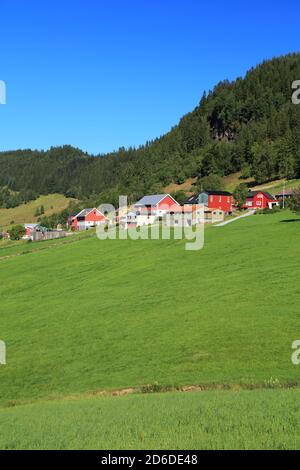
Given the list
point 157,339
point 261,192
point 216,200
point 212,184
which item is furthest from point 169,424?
point 212,184

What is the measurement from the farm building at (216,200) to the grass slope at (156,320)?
5910cm

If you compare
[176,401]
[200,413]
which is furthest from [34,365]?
[200,413]

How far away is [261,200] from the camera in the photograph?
112m

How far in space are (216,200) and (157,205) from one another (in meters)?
16.1

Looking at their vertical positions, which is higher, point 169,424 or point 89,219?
point 89,219

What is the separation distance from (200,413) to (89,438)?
11.5 feet

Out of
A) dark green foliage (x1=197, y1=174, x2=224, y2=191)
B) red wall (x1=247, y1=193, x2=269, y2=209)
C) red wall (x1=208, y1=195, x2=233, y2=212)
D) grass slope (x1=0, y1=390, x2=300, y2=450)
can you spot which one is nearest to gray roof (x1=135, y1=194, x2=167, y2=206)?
red wall (x1=208, y1=195, x2=233, y2=212)

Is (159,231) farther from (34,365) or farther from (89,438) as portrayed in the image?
(89,438)

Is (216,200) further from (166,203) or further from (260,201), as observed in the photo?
(166,203)

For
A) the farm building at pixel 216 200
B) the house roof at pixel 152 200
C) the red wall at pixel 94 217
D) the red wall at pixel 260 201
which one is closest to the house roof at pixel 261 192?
the red wall at pixel 260 201

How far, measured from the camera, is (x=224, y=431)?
11.9 metres

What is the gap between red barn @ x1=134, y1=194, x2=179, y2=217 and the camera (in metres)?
123

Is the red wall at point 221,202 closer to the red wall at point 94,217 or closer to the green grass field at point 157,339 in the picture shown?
the red wall at point 94,217

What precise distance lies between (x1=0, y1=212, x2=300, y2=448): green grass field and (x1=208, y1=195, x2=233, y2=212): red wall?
61862mm
